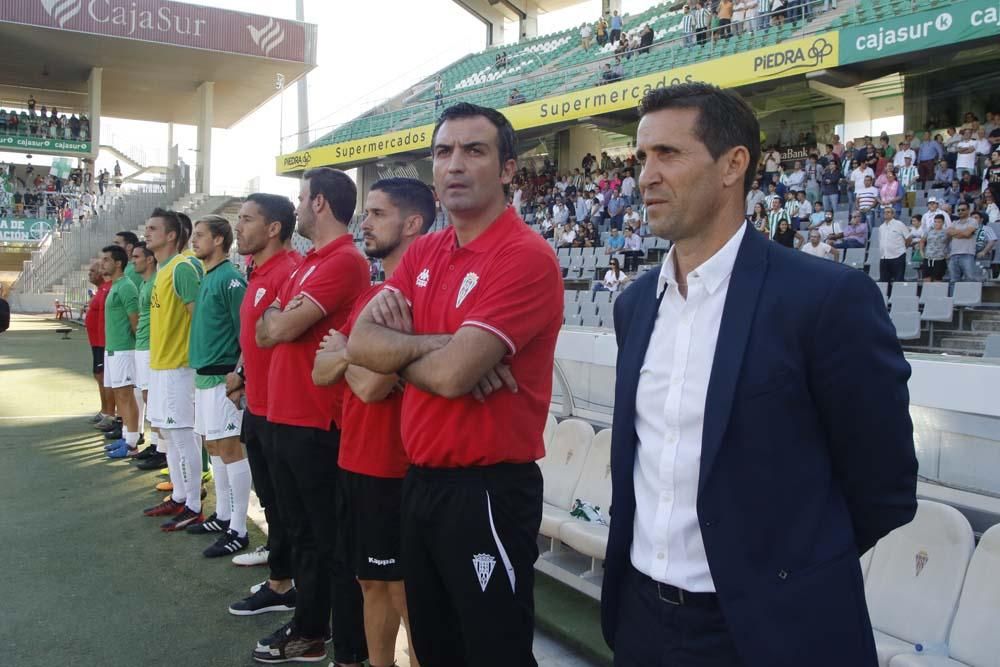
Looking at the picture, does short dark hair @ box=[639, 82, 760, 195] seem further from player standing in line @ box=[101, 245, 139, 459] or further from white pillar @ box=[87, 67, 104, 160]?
white pillar @ box=[87, 67, 104, 160]

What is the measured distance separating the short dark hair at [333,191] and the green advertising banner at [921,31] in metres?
12.0

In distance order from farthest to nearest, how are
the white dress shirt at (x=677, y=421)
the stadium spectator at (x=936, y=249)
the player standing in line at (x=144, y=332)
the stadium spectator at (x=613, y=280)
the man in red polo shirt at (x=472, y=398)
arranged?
the stadium spectator at (x=613, y=280) → the stadium spectator at (x=936, y=249) → the player standing in line at (x=144, y=332) → the man in red polo shirt at (x=472, y=398) → the white dress shirt at (x=677, y=421)

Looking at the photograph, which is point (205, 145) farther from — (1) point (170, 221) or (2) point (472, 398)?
(2) point (472, 398)

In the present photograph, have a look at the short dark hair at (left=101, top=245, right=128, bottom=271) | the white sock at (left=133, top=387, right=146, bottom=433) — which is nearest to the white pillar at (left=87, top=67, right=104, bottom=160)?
the short dark hair at (left=101, top=245, right=128, bottom=271)

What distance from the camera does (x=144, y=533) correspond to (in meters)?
5.23

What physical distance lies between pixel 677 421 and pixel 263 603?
302cm

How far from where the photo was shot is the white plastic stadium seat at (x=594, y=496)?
3625 mm

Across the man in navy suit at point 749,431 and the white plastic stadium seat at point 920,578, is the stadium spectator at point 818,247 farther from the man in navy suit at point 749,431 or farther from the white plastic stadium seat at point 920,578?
the man in navy suit at point 749,431

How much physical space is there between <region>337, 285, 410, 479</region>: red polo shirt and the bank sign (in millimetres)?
30934

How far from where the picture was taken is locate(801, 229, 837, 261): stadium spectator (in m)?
11.0

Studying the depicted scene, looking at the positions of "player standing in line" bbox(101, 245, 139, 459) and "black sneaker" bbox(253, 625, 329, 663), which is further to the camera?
"player standing in line" bbox(101, 245, 139, 459)

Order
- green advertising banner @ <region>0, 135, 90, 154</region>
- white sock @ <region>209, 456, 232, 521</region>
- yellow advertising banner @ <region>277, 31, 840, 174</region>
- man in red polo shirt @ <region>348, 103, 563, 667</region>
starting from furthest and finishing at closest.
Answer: green advertising banner @ <region>0, 135, 90, 154</region> < yellow advertising banner @ <region>277, 31, 840, 174</region> < white sock @ <region>209, 456, 232, 521</region> < man in red polo shirt @ <region>348, 103, 563, 667</region>

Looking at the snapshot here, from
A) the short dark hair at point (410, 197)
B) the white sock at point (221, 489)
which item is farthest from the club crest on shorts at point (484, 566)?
the white sock at point (221, 489)

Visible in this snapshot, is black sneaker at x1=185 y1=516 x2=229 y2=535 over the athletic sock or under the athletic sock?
under
